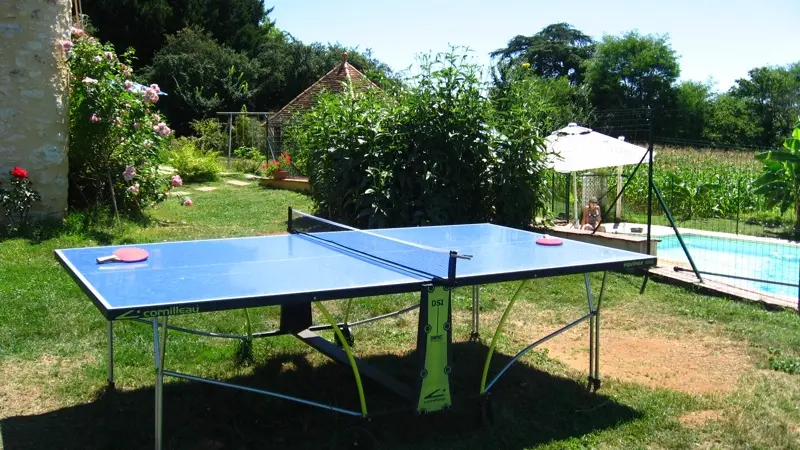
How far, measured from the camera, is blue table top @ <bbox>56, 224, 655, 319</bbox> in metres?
3.30

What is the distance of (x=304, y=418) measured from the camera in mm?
4367

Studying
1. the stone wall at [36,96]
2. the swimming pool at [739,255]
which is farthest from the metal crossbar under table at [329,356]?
the swimming pool at [739,255]

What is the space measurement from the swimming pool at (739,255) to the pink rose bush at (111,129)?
7.72 m

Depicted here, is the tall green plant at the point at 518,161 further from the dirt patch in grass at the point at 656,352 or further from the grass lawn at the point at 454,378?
the dirt patch in grass at the point at 656,352

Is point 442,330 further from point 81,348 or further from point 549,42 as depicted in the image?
point 549,42

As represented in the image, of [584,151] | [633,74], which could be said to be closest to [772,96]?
[633,74]

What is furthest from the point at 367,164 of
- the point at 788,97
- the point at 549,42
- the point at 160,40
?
the point at 549,42

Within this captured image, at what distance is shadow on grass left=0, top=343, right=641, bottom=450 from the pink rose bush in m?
6.03

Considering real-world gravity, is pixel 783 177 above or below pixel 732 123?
below

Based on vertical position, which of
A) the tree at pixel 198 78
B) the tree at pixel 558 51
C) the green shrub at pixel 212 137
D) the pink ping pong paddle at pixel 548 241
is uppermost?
the tree at pixel 558 51

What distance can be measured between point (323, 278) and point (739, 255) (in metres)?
9.74

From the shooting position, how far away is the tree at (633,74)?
161 ft

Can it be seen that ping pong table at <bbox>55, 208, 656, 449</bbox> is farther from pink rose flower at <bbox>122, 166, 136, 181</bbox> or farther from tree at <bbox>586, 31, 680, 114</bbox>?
tree at <bbox>586, 31, 680, 114</bbox>

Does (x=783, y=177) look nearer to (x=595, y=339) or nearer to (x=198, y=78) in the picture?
(x=595, y=339)
